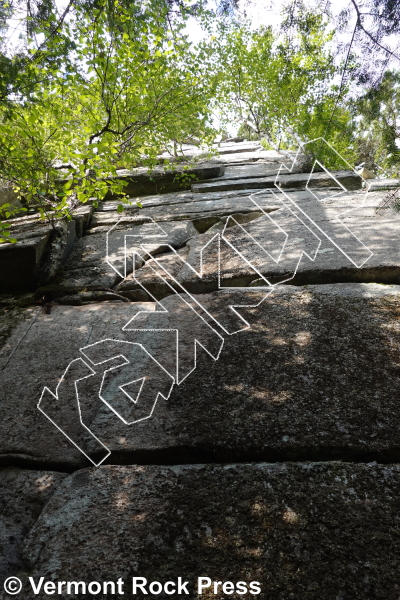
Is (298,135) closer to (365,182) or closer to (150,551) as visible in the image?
(365,182)

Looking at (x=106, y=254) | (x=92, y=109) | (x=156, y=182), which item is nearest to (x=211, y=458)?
(x=106, y=254)

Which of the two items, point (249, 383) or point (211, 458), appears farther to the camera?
point (249, 383)

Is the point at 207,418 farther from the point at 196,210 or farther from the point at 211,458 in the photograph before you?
the point at 196,210

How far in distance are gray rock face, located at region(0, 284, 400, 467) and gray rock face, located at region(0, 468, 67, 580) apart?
0.10m

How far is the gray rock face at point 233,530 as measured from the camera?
1.46 m

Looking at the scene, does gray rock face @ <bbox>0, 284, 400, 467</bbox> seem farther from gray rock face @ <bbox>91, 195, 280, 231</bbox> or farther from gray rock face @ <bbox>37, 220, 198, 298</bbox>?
gray rock face @ <bbox>91, 195, 280, 231</bbox>

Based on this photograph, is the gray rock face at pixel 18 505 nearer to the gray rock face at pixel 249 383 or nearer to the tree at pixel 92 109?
the gray rock face at pixel 249 383

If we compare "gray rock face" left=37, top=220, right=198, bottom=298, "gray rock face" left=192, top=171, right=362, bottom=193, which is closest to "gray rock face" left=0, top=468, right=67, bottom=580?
"gray rock face" left=37, top=220, right=198, bottom=298

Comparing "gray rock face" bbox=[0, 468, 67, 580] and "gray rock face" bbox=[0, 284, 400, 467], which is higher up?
"gray rock face" bbox=[0, 284, 400, 467]

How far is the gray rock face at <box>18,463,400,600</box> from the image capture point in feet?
4.78

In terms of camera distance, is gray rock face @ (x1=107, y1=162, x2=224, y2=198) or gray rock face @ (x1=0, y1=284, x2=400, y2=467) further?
gray rock face @ (x1=107, y1=162, x2=224, y2=198)

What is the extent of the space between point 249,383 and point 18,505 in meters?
1.56

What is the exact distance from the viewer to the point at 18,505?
1962mm

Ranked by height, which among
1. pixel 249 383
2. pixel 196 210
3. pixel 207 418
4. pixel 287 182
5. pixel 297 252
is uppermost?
pixel 287 182
